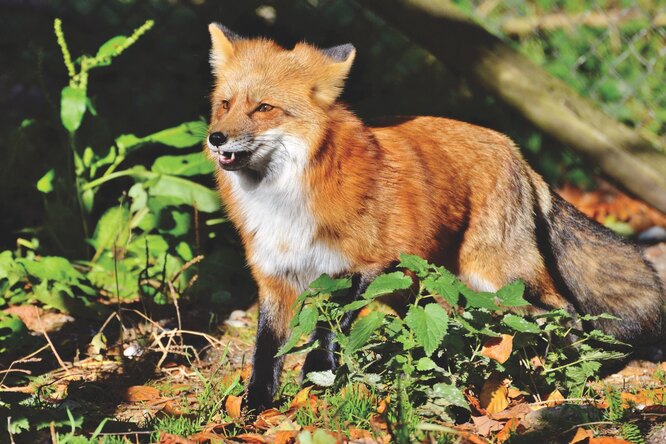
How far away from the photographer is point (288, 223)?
3.53 meters

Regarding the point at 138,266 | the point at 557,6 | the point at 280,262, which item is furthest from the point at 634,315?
the point at 557,6

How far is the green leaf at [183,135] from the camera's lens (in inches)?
186

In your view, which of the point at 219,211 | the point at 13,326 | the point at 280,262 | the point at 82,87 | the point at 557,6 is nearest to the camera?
the point at 280,262

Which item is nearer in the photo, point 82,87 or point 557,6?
point 82,87

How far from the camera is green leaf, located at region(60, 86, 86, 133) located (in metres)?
4.48

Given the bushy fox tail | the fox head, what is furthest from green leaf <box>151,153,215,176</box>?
the bushy fox tail

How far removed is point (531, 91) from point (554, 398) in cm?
230

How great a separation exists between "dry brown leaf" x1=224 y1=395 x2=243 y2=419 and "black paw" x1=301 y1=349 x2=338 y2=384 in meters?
0.31

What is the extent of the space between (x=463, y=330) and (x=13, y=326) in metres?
2.21

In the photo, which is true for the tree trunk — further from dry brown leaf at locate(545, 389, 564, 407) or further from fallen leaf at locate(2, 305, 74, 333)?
fallen leaf at locate(2, 305, 74, 333)

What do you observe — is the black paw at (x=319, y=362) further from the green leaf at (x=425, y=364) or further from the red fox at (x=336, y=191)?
the green leaf at (x=425, y=364)

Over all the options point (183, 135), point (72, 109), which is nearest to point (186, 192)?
point (183, 135)

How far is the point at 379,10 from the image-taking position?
16.0ft

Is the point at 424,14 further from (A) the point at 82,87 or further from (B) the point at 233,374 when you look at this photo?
(B) the point at 233,374
